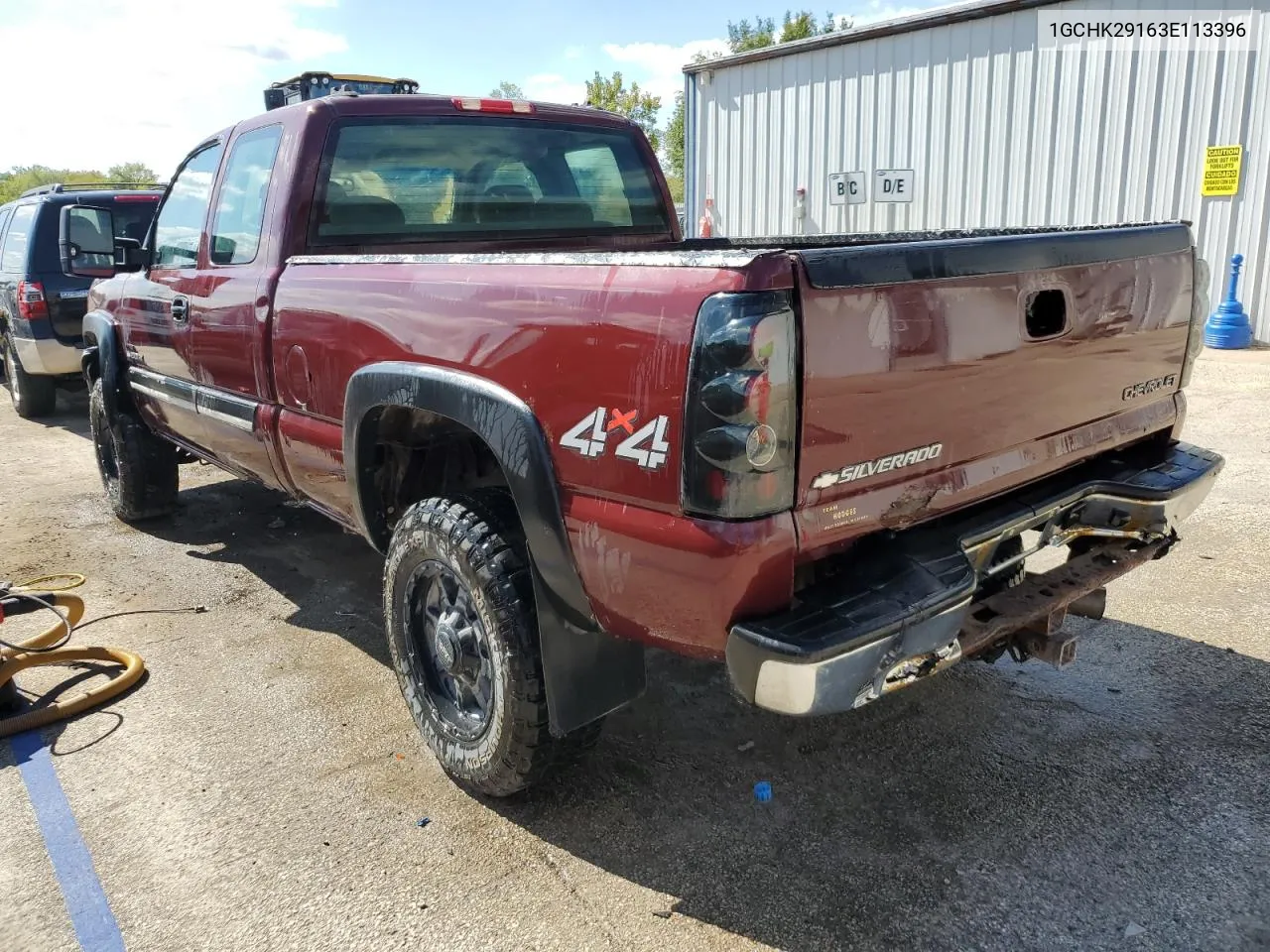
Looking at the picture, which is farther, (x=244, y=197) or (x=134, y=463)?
(x=134, y=463)

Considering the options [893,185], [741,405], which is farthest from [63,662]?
[893,185]

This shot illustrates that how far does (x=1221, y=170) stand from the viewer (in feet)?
32.5

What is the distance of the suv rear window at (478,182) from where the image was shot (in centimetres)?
Result: 357

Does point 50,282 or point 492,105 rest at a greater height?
point 492,105

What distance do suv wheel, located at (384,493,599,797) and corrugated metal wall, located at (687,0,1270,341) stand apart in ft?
33.7

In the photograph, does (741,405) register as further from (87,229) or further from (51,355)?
(87,229)

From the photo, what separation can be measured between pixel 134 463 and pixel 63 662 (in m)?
2.00

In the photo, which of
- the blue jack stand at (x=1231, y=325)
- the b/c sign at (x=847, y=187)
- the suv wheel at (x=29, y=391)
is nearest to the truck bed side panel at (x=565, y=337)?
the suv wheel at (x=29, y=391)

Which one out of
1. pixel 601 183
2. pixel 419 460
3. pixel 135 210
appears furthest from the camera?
pixel 135 210

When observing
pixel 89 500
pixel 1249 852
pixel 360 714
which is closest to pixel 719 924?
pixel 1249 852

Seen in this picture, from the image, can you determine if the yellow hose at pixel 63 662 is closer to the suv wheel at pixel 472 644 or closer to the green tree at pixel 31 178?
the suv wheel at pixel 472 644

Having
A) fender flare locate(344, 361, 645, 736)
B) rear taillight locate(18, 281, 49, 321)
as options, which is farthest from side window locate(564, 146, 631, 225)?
rear taillight locate(18, 281, 49, 321)

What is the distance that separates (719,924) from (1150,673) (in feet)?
6.69

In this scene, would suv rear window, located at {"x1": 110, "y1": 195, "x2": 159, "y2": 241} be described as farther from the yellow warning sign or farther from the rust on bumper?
the yellow warning sign
